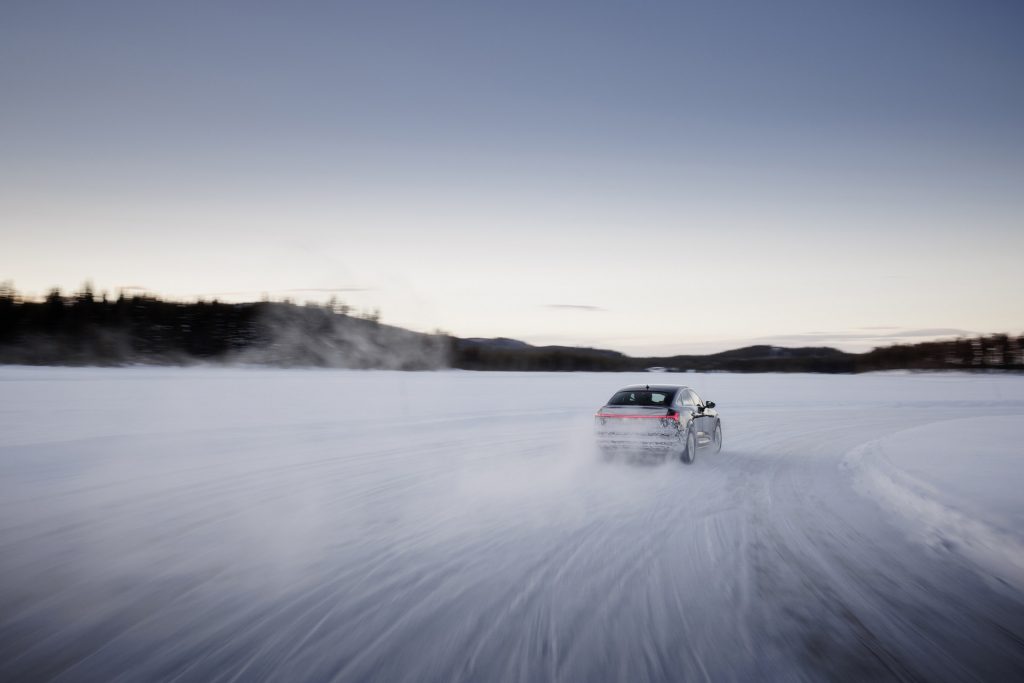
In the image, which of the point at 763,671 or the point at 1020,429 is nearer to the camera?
the point at 763,671

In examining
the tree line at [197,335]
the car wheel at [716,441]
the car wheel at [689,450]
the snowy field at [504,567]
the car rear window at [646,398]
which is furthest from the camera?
the tree line at [197,335]

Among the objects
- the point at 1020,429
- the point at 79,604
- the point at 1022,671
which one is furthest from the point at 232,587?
the point at 1020,429

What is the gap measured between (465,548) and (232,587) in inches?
82.5

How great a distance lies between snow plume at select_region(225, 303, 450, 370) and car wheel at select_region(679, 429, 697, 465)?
54.7 metres

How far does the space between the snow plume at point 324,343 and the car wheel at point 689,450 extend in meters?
54.7

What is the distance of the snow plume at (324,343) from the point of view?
2584 inches

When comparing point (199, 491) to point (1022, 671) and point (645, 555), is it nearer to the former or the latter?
point (645, 555)

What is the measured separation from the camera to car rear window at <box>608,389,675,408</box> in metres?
12.4

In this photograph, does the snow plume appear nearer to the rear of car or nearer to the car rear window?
the car rear window

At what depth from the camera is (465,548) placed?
6.01 meters

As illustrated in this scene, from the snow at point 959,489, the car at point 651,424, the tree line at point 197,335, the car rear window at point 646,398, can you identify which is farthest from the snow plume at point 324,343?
the snow at point 959,489

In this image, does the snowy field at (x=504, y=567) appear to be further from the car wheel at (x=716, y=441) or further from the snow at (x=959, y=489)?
the car wheel at (x=716, y=441)

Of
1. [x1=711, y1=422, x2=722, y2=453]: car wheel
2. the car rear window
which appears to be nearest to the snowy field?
the car rear window

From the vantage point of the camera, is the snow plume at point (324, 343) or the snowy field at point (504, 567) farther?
the snow plume at point (324, 343)
